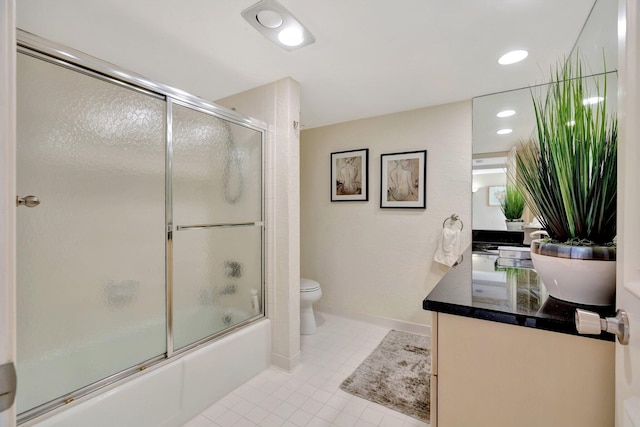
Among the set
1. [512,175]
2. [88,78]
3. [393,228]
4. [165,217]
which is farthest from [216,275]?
[512,175]

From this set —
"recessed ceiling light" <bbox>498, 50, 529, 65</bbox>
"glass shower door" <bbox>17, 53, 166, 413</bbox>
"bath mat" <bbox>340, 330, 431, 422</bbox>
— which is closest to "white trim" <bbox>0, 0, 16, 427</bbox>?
"glass shower door" <bbox>17, 53, 166, 413</bbox>

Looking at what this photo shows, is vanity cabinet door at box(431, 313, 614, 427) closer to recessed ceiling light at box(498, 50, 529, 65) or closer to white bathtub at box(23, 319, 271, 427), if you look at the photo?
white bathtub at box(23, 319, 271, 427)

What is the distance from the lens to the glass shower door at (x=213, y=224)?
162 cm

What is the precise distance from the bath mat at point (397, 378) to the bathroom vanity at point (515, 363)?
0.77 metres

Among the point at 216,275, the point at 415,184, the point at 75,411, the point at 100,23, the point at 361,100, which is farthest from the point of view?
the point at 415,184

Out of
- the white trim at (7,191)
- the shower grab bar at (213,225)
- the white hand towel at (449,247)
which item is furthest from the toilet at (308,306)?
the white trim at (7,191)

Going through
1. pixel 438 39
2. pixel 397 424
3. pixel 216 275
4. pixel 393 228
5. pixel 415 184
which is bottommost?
pixel 397 424

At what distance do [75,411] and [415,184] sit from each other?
8.68 ft

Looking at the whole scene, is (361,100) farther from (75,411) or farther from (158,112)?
(75,411)

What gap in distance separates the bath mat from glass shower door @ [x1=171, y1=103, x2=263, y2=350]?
0.88 meters

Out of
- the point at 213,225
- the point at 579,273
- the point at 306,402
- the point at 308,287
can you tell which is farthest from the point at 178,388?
the point at 579,273

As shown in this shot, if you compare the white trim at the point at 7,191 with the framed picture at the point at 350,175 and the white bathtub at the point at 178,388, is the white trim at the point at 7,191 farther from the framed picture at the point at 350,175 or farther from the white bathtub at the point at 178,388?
the framed picture at the point at 350,175

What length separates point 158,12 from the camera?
1.39 meters

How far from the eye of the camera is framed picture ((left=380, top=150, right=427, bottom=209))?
2.59m
